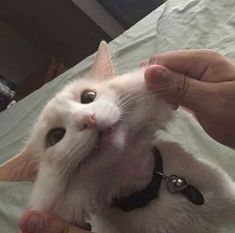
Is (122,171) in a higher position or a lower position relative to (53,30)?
lower

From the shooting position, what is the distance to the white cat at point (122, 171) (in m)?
0.52

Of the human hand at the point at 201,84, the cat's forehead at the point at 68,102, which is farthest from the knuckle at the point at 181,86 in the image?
the cat's forehead at the point at 68,102

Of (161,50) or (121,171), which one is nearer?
(121,171)

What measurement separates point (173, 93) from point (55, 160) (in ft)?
0.54

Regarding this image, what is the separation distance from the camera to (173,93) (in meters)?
0.55

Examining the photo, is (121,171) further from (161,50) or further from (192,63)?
(161,50)

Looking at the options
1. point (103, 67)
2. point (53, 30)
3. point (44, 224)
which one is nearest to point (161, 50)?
point (103, 67)

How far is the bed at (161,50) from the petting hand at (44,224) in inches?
13.9

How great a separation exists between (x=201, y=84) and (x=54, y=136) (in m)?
0.20

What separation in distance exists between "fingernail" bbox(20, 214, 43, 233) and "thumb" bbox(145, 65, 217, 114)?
210 millimetres

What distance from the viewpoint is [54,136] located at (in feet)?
1.92

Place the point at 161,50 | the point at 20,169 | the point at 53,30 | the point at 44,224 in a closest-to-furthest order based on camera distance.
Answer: the point at 44,224, the point at 20,169, the point at 161,50, the point at 53,30

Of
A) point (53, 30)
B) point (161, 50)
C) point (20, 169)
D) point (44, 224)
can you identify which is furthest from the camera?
point (53, 30)

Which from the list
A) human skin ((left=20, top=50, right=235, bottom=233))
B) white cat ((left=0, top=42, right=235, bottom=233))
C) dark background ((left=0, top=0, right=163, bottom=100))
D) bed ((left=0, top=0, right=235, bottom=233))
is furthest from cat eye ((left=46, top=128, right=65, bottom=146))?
dark background ((left=0, top=0, right=163, bottom=100))
